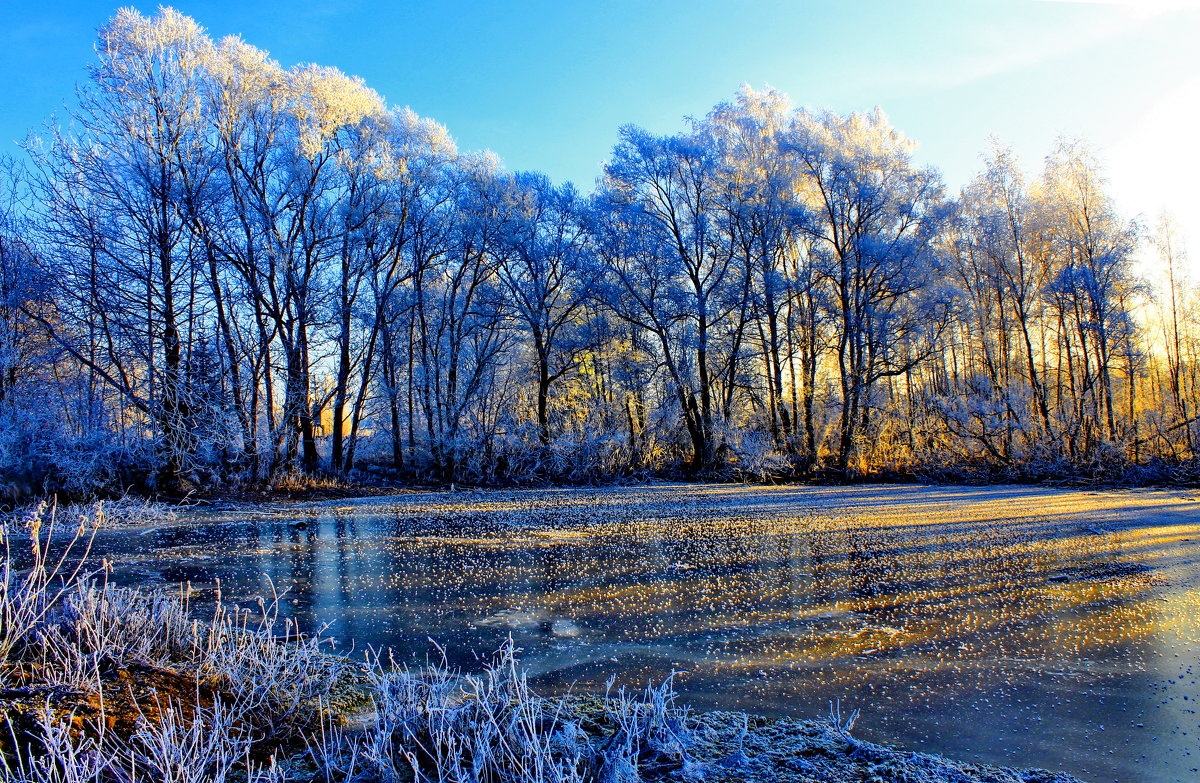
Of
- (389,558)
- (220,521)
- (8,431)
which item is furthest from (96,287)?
(389,558)

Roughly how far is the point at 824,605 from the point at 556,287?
61.6 feet

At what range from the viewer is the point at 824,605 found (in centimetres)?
506

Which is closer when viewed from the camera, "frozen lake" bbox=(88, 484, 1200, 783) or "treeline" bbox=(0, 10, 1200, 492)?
"frozen lake" bbox=(88, 484, 1200, 783)

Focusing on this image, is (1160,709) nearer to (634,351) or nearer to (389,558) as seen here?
(389,558)

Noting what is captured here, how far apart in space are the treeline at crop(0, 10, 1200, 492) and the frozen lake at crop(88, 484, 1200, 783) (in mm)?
6948

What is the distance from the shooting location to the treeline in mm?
13977

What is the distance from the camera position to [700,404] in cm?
2294

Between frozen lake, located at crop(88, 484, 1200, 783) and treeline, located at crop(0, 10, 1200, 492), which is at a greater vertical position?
treeline, located at crop(0, 10, 1200, 492)

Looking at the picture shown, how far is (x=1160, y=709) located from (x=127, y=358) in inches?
686

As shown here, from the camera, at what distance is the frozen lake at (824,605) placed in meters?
3.10

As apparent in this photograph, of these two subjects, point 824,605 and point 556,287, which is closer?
point 824,605

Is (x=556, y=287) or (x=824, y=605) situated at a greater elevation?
(x=556, y=287)

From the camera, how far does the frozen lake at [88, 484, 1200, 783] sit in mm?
3104

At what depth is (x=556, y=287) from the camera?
22.7 m
